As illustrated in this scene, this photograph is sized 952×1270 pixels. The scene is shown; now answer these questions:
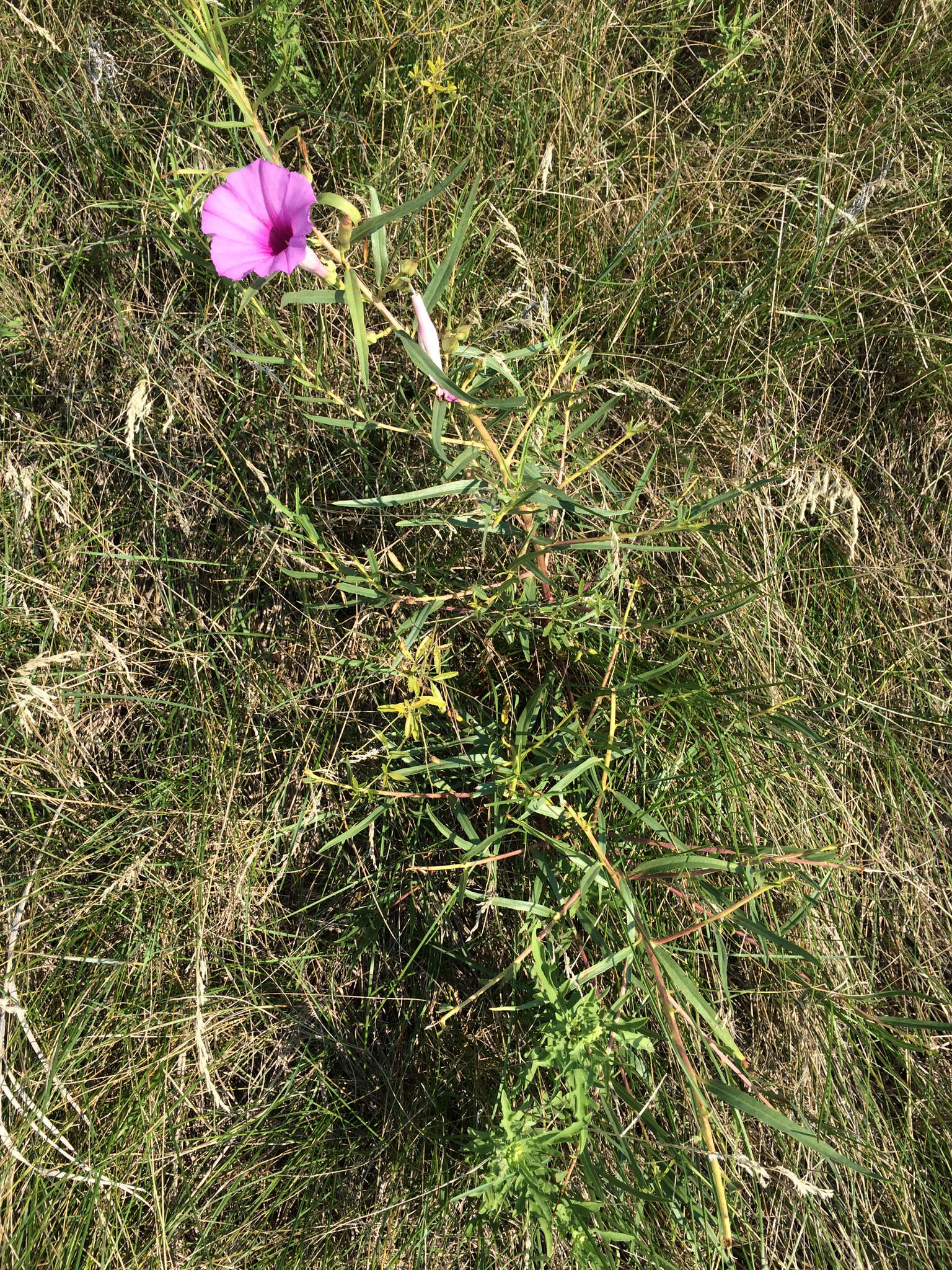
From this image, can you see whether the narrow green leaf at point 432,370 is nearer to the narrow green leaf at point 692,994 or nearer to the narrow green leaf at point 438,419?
the narrow green leaf at point 438,419

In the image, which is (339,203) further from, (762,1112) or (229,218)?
(762,1112)

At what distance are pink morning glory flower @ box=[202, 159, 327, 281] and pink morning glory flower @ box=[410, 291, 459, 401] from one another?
0.38ft

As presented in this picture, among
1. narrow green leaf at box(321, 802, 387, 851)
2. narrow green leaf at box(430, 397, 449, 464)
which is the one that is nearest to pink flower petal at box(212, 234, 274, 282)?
narrow green leaf at box(430, 397, 449, 464)

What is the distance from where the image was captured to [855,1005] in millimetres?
1694

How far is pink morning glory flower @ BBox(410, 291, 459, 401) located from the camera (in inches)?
41.1

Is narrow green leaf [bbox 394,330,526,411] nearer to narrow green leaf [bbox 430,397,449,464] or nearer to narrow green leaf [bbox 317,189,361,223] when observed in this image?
narrow green leaf [bbox 430,397,449,464]

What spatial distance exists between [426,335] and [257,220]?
24 centimetres

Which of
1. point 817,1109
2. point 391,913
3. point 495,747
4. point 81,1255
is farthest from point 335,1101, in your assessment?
point 817,1109

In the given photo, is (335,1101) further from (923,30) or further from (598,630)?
(923,30)

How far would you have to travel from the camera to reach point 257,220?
103cm

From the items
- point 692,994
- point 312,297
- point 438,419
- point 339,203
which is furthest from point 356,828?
point 339,203

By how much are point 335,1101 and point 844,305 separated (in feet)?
6.49

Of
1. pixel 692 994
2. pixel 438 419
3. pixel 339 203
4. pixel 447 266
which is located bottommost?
pixel 692 994

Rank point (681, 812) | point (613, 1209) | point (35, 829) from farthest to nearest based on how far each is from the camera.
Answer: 1. point (35, 829)
2. point (681, 812)
3. point (613, 1209)
